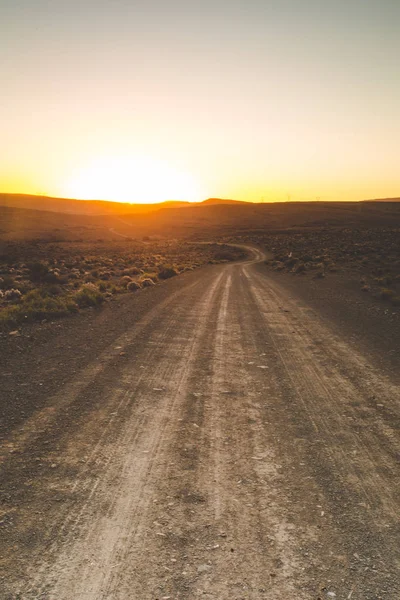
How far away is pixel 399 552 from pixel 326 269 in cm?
2850

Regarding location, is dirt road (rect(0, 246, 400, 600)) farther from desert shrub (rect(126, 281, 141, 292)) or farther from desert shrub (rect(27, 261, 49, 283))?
desert shrub (rect(27, 261, 49, 283))

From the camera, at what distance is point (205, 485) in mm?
4434

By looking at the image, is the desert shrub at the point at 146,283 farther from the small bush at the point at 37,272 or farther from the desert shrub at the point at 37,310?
the small bush at the point at 37,272

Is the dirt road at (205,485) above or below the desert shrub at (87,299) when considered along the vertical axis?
below

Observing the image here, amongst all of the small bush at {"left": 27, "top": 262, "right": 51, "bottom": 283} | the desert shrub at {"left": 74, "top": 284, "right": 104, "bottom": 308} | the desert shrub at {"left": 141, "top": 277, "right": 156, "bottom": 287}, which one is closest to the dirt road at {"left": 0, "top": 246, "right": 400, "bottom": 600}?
the desert shrub at {"left": 74, "top": 284, "right": 104, "bottom": 308}

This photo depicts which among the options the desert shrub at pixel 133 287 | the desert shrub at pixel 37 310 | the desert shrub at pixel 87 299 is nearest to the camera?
the desert shrub at pixel 37 310

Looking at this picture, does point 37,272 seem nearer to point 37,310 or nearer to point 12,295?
point 12,295

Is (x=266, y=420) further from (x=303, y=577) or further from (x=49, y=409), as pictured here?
(x=49, y=409)

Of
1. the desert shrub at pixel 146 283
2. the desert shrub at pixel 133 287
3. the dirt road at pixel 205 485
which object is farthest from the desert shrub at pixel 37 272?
the dirt road at pixel 205 485

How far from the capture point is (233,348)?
1002 centimetres

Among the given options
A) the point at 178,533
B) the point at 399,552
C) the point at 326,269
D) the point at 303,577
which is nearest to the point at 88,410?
the point at 178,533

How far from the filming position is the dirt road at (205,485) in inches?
127

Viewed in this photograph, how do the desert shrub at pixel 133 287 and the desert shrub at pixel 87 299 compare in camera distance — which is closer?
the desert shrub at pixel 87 299

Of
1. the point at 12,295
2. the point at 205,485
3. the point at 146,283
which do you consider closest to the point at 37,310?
the point at 12,295
